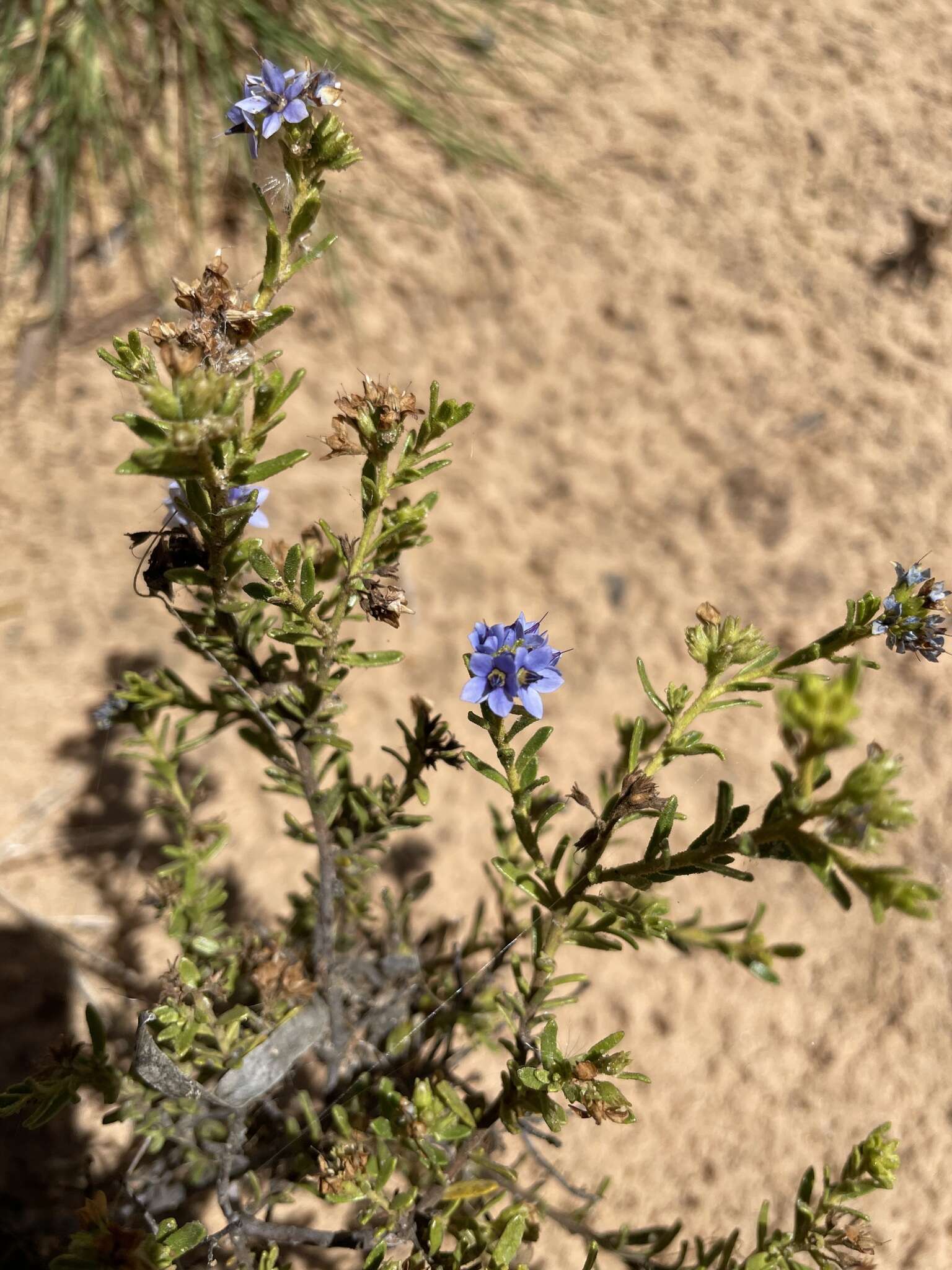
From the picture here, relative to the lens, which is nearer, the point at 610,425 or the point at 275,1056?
the point at 275,1056

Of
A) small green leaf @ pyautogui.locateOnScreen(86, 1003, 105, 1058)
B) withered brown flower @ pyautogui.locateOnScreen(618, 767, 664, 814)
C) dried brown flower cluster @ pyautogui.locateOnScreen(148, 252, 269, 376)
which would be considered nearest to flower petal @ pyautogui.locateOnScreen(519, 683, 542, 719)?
withered brown flower @ pyautogui.locateOnScreen(618, 767, 664, 814)

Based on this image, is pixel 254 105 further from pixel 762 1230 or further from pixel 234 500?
pixel 762 1230

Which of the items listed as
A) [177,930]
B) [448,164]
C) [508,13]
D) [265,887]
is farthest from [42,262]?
[177,930]

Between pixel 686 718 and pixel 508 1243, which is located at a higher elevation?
pixel 686 718

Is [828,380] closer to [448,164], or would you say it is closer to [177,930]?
[448,164]

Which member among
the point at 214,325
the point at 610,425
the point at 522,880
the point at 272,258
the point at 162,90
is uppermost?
the point at 162,90

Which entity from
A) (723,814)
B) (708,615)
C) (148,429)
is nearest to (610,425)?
(708,615)

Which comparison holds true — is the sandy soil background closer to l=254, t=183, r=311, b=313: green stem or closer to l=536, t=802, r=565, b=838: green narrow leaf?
l=536, t=802, r=565, b=838: green narrow leaf
